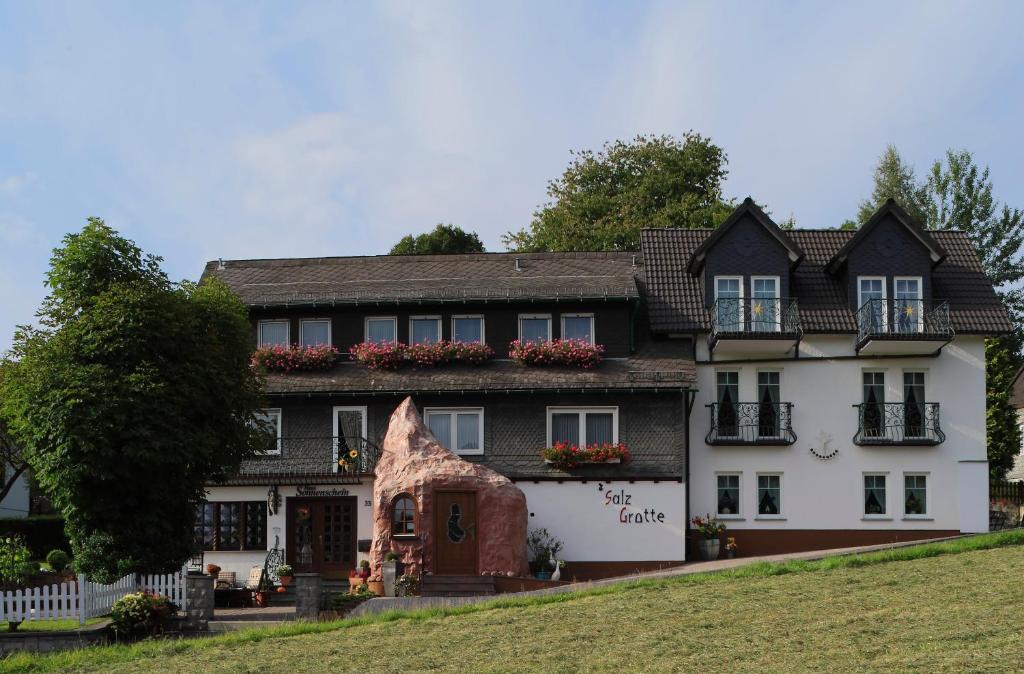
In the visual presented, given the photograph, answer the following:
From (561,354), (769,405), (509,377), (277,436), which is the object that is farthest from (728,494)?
(277,436)

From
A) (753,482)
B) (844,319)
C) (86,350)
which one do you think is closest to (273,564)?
(86,350)

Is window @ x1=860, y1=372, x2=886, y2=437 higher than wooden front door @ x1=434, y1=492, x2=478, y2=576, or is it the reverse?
window @ x1=860, y1=372, x2=886, y2=437

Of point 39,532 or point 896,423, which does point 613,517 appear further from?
point 39,532

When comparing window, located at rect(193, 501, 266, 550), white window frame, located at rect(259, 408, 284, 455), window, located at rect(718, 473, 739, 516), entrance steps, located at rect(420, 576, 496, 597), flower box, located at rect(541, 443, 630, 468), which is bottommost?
entrance steps, located at rect(420, 576, 496, 597)

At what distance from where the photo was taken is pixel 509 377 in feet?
118

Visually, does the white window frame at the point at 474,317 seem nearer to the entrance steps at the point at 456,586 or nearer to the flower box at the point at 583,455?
the flower box at the point at 583,455

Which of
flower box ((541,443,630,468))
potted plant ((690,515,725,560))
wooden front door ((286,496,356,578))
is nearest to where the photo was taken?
flower box ((541,443,630,468))

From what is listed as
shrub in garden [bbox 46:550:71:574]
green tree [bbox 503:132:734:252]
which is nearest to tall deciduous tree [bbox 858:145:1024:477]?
green tree [bbox 503:132:734:252]

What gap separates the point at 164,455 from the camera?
2795 centimetres

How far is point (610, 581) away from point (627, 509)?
5300mm

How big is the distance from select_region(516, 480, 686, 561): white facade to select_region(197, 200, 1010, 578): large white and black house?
0.14 feet

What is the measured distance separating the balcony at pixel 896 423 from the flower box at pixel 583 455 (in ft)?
20.6

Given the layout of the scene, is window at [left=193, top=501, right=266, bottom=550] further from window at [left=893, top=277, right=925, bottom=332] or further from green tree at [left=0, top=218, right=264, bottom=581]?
window at [left=893, top=277, right=925, bottom=332]

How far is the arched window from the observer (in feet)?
109
